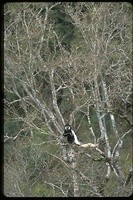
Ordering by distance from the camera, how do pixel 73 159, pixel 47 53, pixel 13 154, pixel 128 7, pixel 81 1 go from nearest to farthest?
pixel 73 159, pixel 81 1, pixel 47 53, pixel 13 154, pixel 128 7

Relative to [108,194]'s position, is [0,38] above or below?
above

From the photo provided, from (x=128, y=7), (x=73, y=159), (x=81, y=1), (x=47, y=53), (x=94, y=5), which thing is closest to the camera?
(x=73, y=159)

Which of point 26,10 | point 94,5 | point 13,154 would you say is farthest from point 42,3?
point 13,154

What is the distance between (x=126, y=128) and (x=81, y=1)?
6637mm

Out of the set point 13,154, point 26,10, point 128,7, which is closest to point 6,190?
point 13,154

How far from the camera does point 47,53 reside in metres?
18.7

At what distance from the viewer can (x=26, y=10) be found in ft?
60.3

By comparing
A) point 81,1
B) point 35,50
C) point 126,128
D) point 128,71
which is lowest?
point 126,128

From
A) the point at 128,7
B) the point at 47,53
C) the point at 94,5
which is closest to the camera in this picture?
the point at 94,5

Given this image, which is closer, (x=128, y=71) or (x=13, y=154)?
(x=128, y=71)

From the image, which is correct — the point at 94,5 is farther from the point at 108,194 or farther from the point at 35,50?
the point at 108,194

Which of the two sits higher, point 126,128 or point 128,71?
point 128,71

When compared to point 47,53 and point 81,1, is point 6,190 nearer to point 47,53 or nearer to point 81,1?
point 47,53

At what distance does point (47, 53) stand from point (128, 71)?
473 cm
